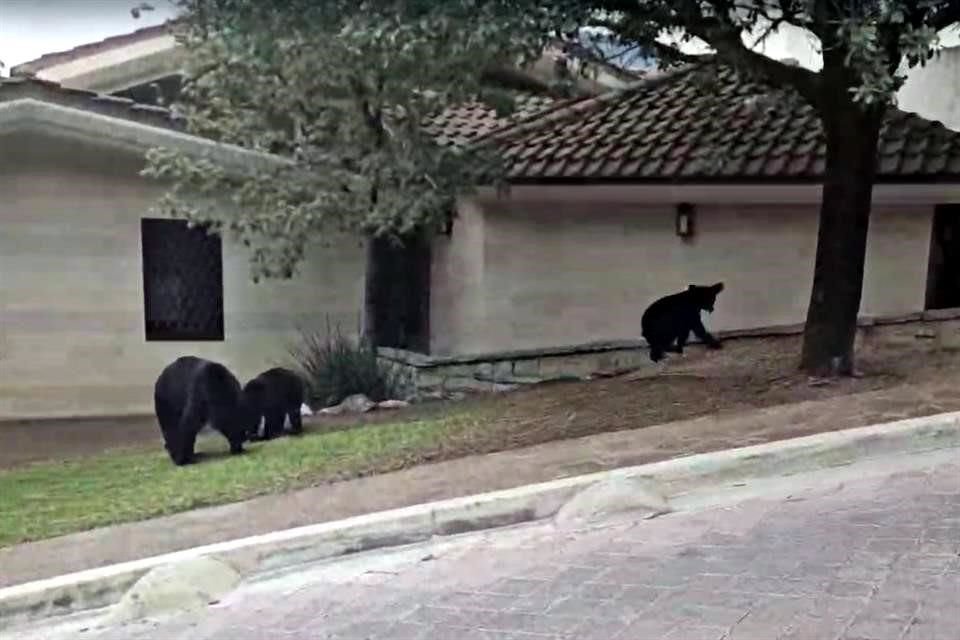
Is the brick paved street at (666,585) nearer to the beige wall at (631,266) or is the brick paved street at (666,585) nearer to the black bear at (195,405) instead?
the black bear at (195,405)

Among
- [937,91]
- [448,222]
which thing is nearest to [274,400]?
[448,222]

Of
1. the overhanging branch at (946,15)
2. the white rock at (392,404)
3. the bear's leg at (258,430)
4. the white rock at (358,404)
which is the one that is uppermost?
the overhanging branch at (946,15)

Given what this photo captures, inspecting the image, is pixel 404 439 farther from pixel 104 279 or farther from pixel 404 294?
pixel 104 279

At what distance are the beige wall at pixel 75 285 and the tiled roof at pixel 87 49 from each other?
386 centimetres

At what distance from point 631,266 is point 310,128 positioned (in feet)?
13.3

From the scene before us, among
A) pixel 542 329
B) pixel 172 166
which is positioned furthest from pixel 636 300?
pixel 172 166

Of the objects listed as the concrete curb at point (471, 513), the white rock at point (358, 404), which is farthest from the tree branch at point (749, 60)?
the white rock at point (358, 404)

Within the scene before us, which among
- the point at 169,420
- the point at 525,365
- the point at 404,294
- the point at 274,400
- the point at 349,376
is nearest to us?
the point at 169,420

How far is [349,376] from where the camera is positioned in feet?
34.3

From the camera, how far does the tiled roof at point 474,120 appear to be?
1107 centimetres

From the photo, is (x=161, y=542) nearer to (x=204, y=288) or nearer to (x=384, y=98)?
(x=384, y=98)

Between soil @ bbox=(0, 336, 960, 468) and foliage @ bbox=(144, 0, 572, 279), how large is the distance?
199cm

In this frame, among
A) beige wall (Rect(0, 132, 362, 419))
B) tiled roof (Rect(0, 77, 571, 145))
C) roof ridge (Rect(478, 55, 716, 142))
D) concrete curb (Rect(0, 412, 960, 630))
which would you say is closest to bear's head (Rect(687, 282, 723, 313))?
roof ridge (Rect(478, 55, 716, 142))

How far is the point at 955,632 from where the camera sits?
317 cm
